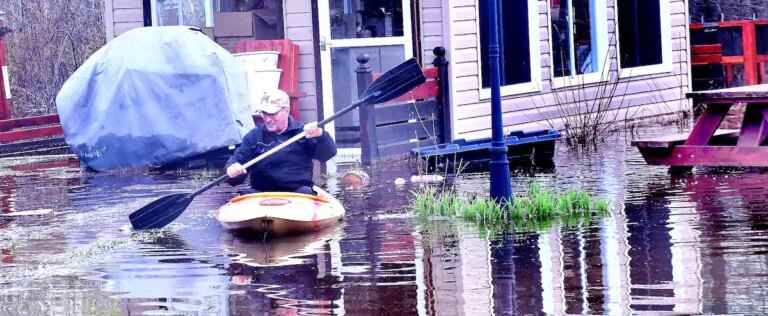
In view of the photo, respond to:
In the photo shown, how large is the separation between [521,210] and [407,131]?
628 centimetres

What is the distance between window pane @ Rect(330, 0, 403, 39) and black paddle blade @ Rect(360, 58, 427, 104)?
5.16 metres

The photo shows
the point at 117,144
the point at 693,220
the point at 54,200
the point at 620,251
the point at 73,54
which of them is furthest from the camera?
the point at 73,54

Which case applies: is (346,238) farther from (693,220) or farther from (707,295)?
(707,295)

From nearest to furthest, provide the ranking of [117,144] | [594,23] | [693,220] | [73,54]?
[693,220] → [117,144] → [594,23] → [73,54]

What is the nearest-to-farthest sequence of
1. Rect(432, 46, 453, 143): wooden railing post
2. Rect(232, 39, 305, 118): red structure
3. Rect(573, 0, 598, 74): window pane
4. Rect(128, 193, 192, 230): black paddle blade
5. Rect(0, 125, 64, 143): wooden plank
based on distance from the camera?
Rect(128, 193, 192, 230): black paddle blade < Rect(432, 46, 453, 143): wooden railing post < Rect(232, 39, 305, 118): red structure < Rect(573, 0, 598, 74): window pane < Rect(0, 125, 64, 143): wooden plank

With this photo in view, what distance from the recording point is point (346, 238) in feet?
37.8

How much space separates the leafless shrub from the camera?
27.9 metres

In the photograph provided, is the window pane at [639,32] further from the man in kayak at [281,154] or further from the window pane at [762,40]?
the man in kayak at [281,154]

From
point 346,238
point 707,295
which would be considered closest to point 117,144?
point 346,238

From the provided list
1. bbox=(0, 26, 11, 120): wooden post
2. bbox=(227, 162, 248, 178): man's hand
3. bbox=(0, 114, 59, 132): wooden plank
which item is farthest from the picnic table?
bbox=(0, 26, 11, 120): wooden post

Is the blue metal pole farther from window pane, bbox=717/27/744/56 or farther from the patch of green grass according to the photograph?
window pane, bbox=717/27/744/56

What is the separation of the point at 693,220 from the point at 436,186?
12.4 ft

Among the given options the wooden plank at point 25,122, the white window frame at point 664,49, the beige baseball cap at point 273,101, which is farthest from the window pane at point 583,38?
the beige baseball cap at point 273,101

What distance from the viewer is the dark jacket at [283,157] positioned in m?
12.4
